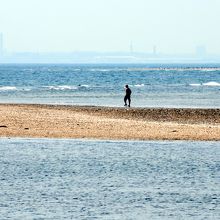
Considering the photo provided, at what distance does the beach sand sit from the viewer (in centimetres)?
3797

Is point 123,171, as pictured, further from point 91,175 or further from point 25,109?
point 25,109

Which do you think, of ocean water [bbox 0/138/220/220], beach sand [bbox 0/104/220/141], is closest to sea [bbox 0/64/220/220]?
ocean water [bbox 0/138/220/220]

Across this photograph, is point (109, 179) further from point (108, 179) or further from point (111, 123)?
point (111, 123)

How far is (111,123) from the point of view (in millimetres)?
41812

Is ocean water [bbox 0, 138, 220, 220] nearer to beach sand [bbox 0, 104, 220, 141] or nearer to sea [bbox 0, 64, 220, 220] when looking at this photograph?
sea [bbox 0, 64, 220, 220]

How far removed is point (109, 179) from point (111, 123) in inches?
588

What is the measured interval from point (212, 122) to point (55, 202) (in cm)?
2196

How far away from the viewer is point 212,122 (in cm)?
4384

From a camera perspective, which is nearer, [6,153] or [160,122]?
[6,153]

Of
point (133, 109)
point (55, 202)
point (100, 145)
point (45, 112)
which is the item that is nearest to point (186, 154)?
point (100, 145)

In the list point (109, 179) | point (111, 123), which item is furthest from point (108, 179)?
point (111, 123)

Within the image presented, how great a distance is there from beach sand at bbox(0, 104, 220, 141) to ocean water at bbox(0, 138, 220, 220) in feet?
5.60

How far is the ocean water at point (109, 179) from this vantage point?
72.5 ft

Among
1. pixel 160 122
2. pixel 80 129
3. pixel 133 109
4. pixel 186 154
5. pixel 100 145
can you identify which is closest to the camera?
pixel 186 154
